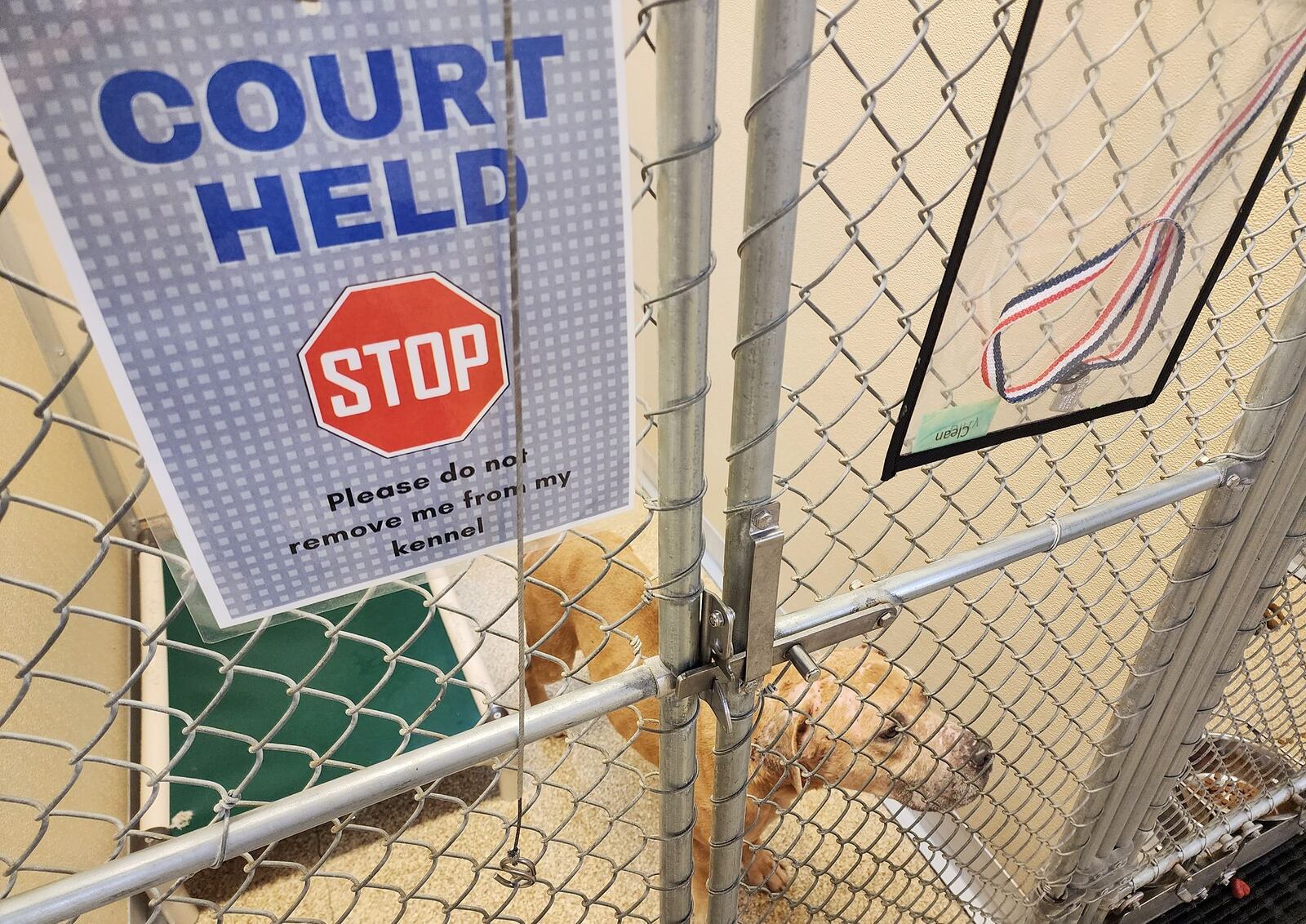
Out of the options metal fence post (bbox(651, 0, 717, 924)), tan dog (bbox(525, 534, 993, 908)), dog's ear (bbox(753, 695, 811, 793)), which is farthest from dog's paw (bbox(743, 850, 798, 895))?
metal fence post (bbox(651, 0, 717, 924))

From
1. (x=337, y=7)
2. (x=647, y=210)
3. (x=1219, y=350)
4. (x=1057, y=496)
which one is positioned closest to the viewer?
(x=337, y=7)

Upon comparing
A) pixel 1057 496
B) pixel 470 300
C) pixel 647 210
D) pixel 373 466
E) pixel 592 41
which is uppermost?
pixel 592 41

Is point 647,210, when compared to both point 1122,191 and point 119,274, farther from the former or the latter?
point 119,274

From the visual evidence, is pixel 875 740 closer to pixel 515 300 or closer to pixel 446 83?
pixel 515 300

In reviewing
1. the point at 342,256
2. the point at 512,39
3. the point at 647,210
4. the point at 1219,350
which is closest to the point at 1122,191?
the point at 1219,350

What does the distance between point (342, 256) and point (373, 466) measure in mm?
154

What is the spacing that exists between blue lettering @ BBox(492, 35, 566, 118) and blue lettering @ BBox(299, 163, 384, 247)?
0.11 meters

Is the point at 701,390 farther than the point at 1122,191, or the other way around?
the point at 1122,191

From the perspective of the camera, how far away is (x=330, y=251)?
470mm

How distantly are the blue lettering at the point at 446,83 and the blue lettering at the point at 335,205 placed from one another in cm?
5

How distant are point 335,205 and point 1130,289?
2.61 ft

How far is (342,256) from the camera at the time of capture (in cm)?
47

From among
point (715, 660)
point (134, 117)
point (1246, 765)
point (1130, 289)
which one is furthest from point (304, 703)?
point (1246, 765)

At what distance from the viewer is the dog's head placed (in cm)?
130
